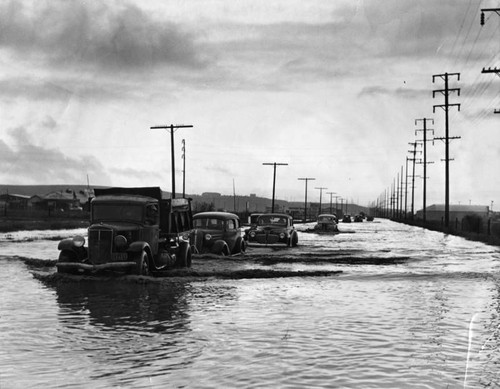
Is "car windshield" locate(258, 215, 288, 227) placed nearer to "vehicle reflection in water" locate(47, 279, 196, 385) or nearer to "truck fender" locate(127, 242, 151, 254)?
"truck fender" locate(127, 242, 151, 254)

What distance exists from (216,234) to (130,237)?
8637 mm

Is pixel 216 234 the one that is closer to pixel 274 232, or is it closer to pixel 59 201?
pixel 274 232

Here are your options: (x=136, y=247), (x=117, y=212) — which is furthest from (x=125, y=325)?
(x=117, y=212)

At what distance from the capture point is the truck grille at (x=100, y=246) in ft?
59.6

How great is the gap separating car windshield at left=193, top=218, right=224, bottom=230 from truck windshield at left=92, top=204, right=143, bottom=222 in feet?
26.8

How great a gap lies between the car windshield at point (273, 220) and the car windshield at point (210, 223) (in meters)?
9.18

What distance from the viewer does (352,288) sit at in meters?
16.9

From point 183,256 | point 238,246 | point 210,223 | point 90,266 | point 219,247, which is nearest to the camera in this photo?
point 90,266

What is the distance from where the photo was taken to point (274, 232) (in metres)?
35.7

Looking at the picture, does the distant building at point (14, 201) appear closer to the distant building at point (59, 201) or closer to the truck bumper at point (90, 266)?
the distant building at point (59, 201)

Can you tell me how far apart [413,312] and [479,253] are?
2134cm

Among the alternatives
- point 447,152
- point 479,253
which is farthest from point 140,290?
point 447,152

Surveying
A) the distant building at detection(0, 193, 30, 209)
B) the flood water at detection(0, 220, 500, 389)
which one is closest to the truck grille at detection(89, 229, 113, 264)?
the flood water at detection(0, 220, 500, 389)

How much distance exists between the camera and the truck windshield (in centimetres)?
1925
